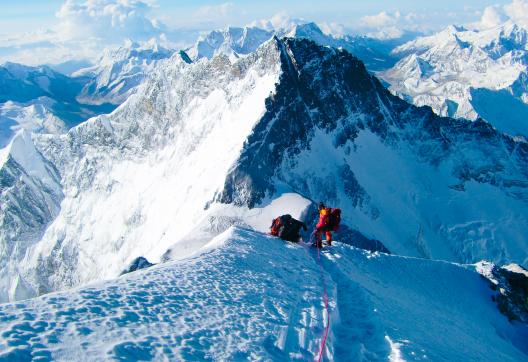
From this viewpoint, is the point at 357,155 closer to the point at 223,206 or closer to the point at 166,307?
the point at 223,206

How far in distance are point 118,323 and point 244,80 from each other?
115590mm

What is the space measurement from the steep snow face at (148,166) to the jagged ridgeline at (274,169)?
0.52 meters

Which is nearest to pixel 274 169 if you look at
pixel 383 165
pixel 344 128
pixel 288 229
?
pixel 344 128

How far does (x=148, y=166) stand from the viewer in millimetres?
151875

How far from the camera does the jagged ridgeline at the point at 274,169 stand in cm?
11150

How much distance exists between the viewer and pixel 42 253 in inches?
6280

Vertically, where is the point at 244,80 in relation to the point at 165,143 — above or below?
above

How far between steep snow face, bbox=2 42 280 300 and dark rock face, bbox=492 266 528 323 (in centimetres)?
6871

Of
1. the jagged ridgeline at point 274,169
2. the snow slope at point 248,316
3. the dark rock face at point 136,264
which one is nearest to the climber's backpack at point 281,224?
the snow slope at point 248,316

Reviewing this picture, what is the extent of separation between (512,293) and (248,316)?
98.1 ft

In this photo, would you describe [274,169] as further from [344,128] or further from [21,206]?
[21,206]

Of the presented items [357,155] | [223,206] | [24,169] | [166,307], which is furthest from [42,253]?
[166,307]

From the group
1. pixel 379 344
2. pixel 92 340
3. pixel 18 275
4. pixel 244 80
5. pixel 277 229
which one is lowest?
pixel 18 275

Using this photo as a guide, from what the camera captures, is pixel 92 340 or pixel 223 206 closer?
pixel 92 340
